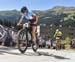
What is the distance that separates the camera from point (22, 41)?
1033 centimetres

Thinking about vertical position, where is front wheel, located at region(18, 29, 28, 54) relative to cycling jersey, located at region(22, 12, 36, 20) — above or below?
below

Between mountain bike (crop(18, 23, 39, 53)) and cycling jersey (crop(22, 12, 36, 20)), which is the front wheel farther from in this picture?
cycling jersey (crop(22, 12, 36, 20))

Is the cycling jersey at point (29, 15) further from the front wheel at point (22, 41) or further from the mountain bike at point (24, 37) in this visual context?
the front wheel at point (22, 41)

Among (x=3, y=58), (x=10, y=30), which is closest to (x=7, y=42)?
(x=10, y=30)

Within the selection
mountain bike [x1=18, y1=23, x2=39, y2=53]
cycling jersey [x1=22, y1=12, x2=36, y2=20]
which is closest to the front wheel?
mountain bike [x1=18, y1=23, x2=39, y2=53]

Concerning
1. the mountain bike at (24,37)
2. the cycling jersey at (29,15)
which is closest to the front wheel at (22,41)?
the mountain bike at (24,37)

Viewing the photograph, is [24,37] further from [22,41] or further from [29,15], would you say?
[29,15]

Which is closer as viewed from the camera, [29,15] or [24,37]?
[29,15]

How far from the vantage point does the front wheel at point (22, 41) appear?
403 inches

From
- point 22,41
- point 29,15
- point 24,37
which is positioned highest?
point 29,15

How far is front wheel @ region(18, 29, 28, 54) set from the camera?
10227 millimetres

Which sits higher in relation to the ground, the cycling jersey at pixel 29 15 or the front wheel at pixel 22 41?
the cycling jersey at pixel 29 15

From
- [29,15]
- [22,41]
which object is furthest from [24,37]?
[29,15]

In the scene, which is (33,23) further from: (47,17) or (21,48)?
(47,17)
